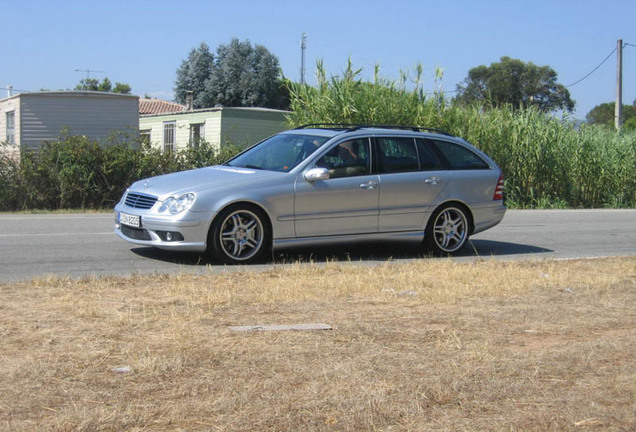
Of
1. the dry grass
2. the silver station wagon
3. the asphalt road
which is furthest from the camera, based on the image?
the silver station wagon

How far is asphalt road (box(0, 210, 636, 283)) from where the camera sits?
9398 mm

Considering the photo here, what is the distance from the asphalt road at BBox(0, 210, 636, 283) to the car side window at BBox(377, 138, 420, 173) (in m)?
1.17

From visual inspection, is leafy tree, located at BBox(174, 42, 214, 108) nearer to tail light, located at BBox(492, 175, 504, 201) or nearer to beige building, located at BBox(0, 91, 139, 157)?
beige building, located at BBox(0, 91, 139, 157)

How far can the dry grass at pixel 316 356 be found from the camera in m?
4.28

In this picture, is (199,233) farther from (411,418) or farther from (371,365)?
(411,418)

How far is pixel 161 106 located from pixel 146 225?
148ft

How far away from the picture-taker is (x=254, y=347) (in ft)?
18.0

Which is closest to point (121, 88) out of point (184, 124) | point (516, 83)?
point (516, 83)

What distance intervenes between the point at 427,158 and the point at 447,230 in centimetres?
101

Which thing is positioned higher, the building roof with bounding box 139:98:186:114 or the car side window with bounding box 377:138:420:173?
the building roof with bounding box 139:98:186:114

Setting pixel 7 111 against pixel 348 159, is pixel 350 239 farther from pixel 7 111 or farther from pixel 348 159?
pixel 7 111

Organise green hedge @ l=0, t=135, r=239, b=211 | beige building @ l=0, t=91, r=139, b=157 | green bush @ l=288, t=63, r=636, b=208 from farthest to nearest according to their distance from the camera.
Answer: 1. beige building @ l=0, t=91, r=139, b=157
2. green bush @ l=288, t=63, r=636, b=208
3. green hedge @ l=0, t=135, r=239, b=211

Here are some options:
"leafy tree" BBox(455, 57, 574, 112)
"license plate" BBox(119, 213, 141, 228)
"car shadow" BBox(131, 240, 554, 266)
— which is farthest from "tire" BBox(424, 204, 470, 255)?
"leafy tree" BBox(455, 57, 574, 112)

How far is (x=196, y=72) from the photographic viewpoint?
79.2m
